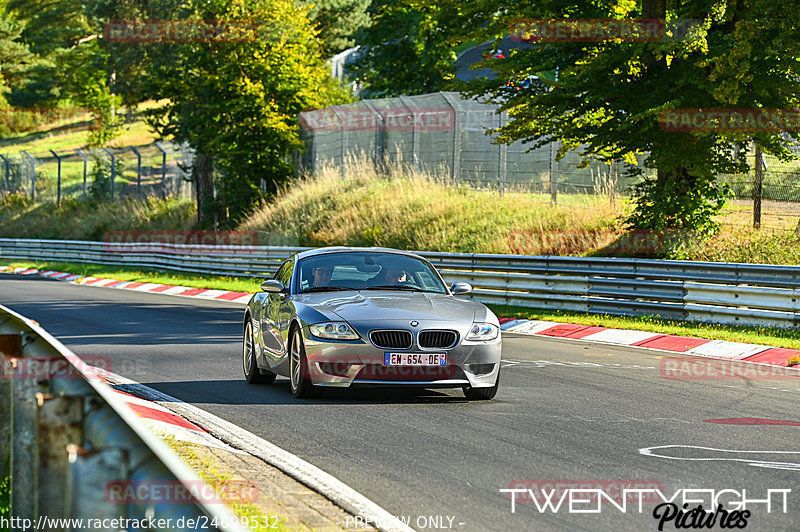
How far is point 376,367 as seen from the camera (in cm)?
952

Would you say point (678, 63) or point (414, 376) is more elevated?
point (678, 63)

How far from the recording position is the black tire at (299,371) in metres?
9.81

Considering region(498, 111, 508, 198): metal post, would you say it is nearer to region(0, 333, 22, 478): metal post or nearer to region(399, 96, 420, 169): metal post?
region(399, 96, 420, 169): metal post

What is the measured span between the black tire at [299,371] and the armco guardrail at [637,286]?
29.7 ft

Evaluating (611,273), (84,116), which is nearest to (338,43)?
(84,116)

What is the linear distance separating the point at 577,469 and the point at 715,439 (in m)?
1.78

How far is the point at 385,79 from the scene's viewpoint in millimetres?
48281

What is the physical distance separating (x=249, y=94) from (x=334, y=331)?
30.3 m

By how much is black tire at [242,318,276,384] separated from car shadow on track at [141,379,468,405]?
0.12m

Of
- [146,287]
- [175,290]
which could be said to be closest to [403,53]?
[146,287]

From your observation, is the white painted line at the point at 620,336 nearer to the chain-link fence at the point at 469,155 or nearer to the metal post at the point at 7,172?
the chain-link fence at the point at 469,155

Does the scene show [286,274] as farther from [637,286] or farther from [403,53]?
[403,53]

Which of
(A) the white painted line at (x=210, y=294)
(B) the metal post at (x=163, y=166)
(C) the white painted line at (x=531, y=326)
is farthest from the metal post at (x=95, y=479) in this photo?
(B) the metal post at (x=163, y=166)

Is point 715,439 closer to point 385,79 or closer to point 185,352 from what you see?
point 185,352
